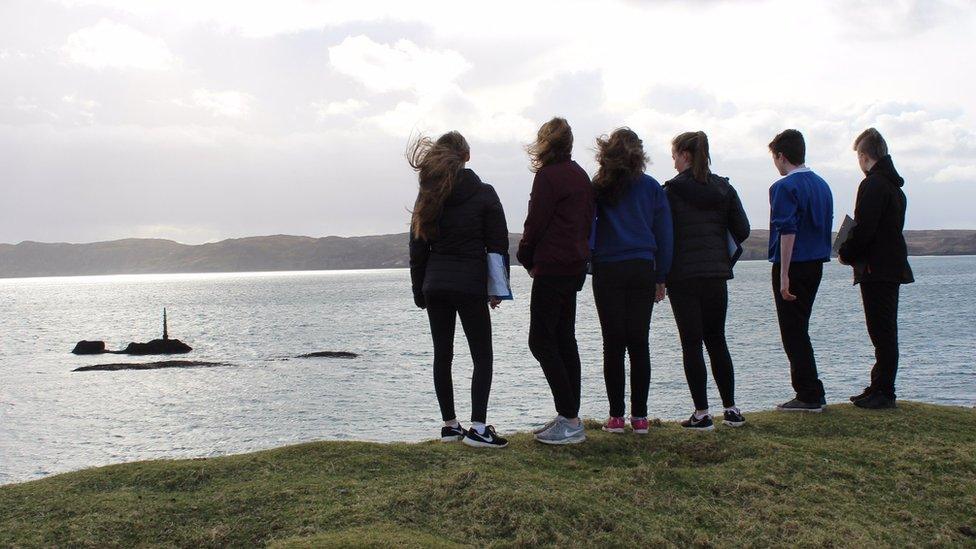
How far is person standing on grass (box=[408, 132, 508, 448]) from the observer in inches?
284

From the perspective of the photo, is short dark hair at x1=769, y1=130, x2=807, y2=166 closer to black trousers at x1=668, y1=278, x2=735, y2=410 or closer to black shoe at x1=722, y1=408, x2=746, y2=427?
black trousers at x1=668, y1=278, x2=735, y2=410

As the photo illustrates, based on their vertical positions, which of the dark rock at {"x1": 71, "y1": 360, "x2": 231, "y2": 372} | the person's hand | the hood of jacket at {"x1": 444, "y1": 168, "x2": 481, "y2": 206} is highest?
the hood of jacket at {"x1": 444, "y1": 168, "x2": 481, "y2": 206}

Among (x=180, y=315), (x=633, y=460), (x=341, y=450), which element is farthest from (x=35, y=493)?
(x=180, y=315)

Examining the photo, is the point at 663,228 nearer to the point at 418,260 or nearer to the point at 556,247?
the point at 556,247

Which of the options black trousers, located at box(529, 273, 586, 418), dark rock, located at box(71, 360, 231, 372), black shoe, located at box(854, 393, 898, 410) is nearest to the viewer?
black trousers, located at box(529, 273, 586, 418)

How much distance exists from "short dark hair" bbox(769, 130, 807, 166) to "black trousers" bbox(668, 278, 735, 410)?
164 cm

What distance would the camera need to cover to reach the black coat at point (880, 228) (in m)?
8.53

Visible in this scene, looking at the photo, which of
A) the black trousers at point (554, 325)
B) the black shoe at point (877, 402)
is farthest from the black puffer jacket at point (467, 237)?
the black shoe at point (877, 402)

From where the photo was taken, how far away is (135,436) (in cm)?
2727

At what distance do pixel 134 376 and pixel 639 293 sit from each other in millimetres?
42675

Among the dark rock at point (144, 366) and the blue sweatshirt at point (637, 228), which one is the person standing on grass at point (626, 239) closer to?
the blue sweatshirt at point (637, 228)

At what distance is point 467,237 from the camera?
7258 millimetres

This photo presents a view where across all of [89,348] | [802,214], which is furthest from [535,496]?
[89,348]

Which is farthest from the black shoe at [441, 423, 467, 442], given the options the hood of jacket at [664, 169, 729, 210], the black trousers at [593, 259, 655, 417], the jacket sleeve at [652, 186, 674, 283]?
the hood of jacket at [664, 169, 729, 210]
